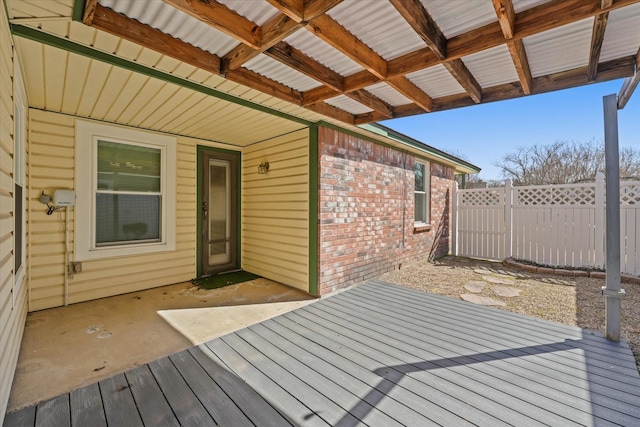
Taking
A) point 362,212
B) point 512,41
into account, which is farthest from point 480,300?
point 512,41

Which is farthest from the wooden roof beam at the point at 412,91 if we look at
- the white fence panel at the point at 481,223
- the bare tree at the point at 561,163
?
the bare tree at the point at 561,163

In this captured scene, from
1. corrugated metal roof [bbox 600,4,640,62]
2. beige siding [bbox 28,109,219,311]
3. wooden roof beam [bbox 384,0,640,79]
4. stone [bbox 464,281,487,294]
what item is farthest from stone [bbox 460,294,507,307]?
beige siding [bbox 28,109,219,311]

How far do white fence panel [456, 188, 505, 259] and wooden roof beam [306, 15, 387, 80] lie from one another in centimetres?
578

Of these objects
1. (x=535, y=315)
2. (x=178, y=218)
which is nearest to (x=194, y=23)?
(x=178, y=218)

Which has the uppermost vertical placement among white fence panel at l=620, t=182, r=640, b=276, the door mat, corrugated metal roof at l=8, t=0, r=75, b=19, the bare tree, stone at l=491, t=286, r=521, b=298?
the bare tree

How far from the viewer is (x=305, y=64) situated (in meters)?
2.54

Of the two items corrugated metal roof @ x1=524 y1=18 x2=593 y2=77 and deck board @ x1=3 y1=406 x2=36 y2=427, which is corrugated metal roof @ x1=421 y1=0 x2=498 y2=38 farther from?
deck board @ x1=3 y1=406 x2=36 y2=427

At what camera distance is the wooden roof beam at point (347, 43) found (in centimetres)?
196

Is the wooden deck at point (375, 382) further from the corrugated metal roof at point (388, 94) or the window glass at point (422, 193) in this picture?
the window glass at point (422, 193)

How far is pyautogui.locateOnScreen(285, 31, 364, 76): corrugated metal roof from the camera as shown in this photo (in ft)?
7.29

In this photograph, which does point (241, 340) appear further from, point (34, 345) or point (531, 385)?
point (531, 385)

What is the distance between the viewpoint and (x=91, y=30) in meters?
1.94

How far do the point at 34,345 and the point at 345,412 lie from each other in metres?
2.96

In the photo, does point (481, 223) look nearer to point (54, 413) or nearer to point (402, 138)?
point (402, 138)
